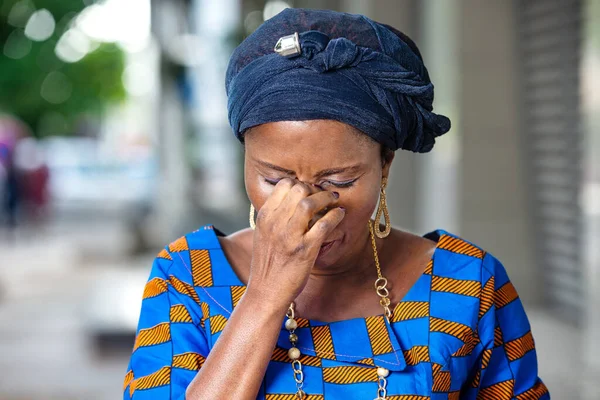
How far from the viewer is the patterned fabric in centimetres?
182

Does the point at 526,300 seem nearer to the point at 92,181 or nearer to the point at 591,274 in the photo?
the point at 591,274

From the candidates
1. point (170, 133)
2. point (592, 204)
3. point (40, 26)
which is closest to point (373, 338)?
point (592, 204)

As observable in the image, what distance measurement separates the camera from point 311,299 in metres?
2.03

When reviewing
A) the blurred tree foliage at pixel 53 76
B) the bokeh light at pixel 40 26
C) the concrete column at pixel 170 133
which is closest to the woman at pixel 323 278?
the concrete column at pixel 170 133

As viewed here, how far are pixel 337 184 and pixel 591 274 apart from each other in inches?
114

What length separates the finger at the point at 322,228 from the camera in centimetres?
174

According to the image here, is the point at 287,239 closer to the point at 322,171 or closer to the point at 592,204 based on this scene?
the point at 322,171

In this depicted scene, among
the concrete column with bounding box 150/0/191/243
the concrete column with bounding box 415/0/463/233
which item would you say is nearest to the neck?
the concrete column with bounding box 415/0/463/233

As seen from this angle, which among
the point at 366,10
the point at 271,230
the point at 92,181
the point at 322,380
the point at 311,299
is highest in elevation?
the point at 366,10

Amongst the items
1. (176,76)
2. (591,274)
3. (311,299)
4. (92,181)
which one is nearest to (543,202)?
(591,274)

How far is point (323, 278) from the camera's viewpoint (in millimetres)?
2100

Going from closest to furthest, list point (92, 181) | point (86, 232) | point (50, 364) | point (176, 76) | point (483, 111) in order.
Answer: point (483, 111) → point (50, 364) → point (176, 76) → point (86, 232) → point (92, 181)

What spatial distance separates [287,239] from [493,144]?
490 cm

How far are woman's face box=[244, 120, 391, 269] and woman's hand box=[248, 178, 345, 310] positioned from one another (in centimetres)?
6
